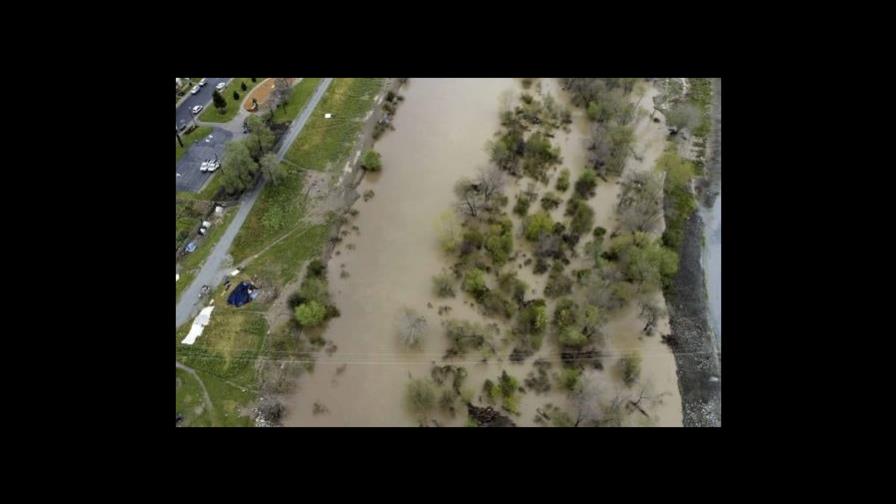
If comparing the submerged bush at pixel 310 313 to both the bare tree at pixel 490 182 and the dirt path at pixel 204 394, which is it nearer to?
the dirt path at pixel 204 394

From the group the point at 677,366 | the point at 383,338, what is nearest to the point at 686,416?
the point at 677,366

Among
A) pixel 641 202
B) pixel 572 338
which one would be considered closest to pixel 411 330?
pixel 572 338

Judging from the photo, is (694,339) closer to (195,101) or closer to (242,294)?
(242,294)

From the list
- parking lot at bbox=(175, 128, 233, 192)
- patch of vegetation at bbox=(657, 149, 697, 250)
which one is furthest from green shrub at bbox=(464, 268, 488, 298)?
parking lot at bbox=(175, 128, 233, 192)

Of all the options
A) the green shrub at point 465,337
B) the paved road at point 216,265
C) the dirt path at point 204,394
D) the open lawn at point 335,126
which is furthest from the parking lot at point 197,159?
the green shrub at point 465,337

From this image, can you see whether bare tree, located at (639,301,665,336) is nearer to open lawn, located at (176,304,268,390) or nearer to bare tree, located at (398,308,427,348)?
bare tree, located at (398,308,427,348)

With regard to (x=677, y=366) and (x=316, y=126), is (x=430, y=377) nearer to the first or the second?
(x=677, y=366)
